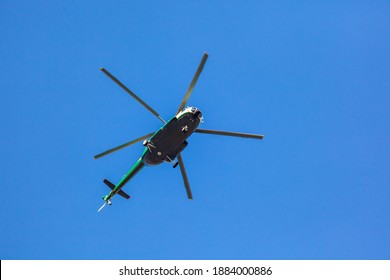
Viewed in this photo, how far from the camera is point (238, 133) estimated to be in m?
19.1

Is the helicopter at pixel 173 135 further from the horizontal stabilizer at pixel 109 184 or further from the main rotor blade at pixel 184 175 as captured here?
the horizontal stabilizer at pixel 109 184

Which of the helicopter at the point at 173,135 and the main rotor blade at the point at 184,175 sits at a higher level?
the helicopter at the point at 173,135

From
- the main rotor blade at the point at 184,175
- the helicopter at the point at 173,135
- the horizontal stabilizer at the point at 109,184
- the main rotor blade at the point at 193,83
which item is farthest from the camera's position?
the horizontal stabilizer at the point at 109,184

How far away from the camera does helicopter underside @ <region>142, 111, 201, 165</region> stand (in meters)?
19.4

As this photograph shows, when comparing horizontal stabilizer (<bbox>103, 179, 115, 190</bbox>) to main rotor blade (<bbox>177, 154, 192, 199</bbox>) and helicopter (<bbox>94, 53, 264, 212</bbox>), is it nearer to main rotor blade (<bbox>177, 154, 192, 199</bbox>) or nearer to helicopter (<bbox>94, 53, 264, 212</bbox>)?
helicopter (<bbox>94, 53, 264, 212</bbox>)

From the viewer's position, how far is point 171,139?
19.9 meters

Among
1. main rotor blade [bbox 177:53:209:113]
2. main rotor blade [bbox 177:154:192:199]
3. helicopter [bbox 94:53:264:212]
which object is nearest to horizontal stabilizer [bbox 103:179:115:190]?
helicopter [bbox 94:53:264:212]

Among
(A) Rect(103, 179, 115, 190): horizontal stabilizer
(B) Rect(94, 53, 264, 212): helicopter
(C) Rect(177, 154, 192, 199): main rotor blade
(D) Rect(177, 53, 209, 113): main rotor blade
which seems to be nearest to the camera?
(D) Rect(177, 53, 209, 113): main rotor blade

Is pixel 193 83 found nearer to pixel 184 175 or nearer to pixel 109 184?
pixel 184 175

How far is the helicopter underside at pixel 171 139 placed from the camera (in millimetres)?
19422

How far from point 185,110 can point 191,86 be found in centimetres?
132

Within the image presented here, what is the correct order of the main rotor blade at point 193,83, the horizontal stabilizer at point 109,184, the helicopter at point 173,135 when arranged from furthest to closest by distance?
the horizontal stabilizer at point 109,184
the helicopter at point 173,135
the main rotor blade at point 193,83

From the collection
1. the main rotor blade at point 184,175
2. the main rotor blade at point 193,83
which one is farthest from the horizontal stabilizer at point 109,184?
the main rotor blade at point 193,83

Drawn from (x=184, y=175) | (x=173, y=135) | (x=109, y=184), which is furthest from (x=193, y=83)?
(x=109, y=184)
